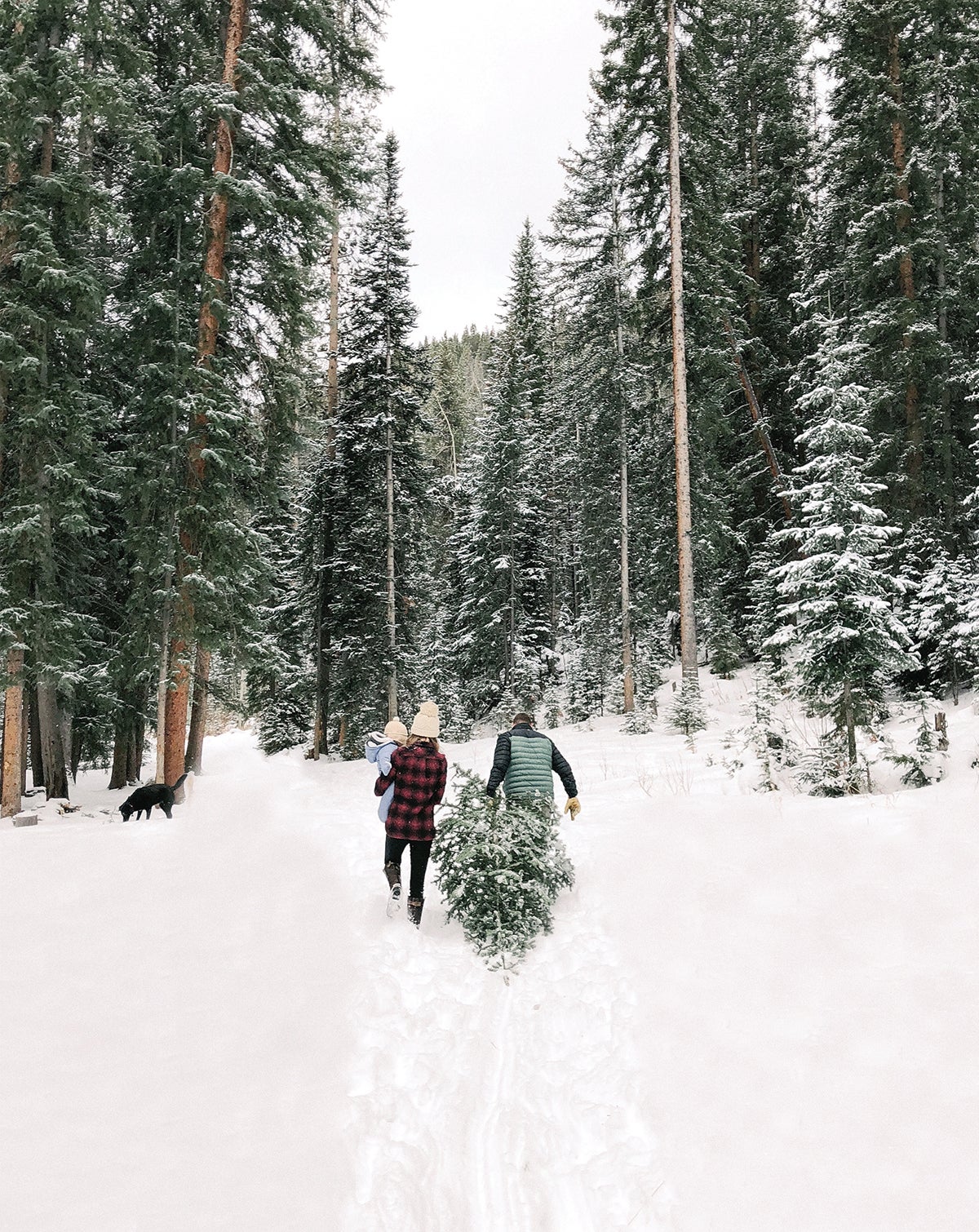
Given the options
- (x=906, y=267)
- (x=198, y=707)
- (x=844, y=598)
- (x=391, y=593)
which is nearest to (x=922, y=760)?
(x=844, y=598)

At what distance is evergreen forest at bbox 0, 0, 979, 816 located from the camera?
1148cm

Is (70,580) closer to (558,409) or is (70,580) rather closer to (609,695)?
(609,695)

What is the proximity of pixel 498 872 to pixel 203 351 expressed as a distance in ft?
36.3

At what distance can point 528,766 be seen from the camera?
7004 millimetres

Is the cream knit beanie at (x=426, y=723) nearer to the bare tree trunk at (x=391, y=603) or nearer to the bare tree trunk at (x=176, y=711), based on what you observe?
the bare tree trunk at (x=176, y=711)

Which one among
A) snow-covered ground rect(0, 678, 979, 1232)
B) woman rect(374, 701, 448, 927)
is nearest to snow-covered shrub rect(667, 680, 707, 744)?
snow-covered ground rect(0, 678, 979, 1232)

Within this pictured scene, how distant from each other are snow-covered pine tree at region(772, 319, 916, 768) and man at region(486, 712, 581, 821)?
3637 millimetres

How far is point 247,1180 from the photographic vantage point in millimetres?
3127

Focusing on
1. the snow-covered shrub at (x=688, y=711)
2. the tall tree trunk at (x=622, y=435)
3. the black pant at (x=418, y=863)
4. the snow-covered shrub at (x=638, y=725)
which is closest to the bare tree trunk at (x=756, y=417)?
the tall tree trunk at (x=622, y=435)

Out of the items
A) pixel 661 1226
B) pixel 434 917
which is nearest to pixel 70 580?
pixel 434 917

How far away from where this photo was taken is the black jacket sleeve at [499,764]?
22.2 ft

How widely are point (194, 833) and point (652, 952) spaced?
7.04 metres

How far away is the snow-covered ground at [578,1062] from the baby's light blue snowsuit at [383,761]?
1.04 metres

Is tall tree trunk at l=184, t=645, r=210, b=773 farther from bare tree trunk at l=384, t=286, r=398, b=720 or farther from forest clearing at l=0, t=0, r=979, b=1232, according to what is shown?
bare tree trunk at l=384, t=286, r=398, b=720
